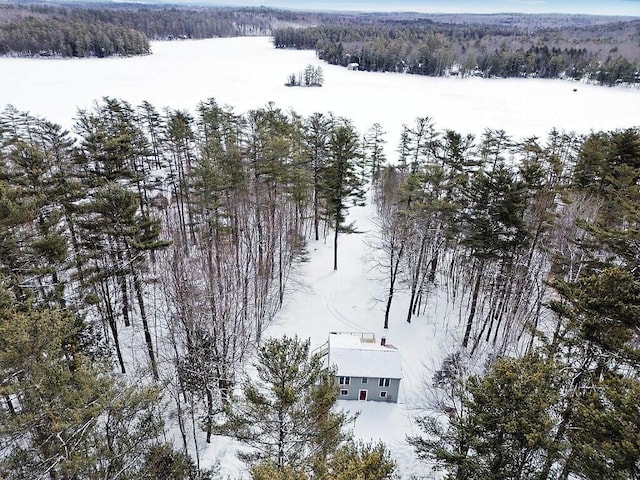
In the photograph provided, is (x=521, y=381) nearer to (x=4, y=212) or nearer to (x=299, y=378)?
(x=299, y=378)

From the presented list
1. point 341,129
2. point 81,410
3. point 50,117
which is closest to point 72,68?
point 50,117

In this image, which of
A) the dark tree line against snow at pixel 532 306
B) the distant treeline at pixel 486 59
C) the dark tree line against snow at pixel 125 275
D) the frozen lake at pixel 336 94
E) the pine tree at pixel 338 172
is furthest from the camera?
the distant treeline at pixel 486 59

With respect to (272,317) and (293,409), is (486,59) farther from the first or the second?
(293,409)

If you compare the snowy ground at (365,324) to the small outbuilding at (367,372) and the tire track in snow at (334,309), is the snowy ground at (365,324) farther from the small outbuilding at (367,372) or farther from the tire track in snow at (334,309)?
the small outbuilding at (367,372)

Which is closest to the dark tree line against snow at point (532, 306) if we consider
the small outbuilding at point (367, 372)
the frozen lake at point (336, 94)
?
the small outbuilding at point (367, 372)

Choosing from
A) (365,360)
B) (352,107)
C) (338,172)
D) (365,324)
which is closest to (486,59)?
(352,107)
